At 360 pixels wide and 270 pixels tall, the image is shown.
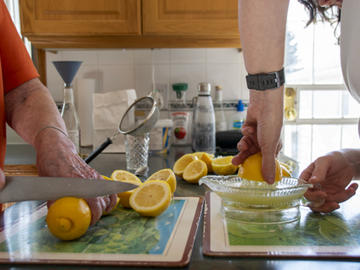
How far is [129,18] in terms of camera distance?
171cm

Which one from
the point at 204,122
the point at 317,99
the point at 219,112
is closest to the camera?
the point at 204,122

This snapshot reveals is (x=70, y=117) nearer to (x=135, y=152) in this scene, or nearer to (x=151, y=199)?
(x=135, y=152)

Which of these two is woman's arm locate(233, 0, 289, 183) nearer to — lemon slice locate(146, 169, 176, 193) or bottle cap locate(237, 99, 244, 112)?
lemon slice locate(146, 169, 176, 193)

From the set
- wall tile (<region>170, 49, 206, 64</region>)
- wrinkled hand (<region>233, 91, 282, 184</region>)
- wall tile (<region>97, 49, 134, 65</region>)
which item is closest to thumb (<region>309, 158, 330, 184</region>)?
wrinkled hand (<region>233, 91, 282, 184</region>)

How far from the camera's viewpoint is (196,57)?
6.83 feet

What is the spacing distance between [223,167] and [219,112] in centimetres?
93

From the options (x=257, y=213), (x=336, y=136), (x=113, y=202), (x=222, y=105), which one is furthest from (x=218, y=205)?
(x=336, y=136)

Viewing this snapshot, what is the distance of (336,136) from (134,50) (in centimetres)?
146

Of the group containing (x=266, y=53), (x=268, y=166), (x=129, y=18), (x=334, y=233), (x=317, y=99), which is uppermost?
(x=129, y=18)

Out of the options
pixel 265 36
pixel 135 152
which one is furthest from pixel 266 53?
pixel 135 152

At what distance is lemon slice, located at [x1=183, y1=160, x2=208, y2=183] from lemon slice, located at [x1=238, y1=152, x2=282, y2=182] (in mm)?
285

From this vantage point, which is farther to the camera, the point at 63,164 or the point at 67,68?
the point at 67,68

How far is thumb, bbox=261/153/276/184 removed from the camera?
68 cm

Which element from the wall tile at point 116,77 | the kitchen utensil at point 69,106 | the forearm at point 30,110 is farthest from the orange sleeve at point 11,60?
the wall tile at point 116,77
